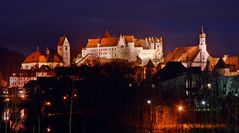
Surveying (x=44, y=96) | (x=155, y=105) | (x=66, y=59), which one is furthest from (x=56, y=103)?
(x=66, y=59)

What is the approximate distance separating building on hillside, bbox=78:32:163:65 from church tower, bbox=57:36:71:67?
2.36 meters

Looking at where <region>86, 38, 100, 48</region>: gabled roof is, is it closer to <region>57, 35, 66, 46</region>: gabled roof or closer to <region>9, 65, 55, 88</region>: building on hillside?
<region>57, 35, 66, 46</region>: gabled roof

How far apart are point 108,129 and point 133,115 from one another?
7.05ft

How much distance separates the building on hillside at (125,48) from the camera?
7962 centimetres

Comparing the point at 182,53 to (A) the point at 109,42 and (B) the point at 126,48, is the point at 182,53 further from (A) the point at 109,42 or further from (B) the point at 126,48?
(A) the point at 109,42

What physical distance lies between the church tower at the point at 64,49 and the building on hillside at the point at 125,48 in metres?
2.36

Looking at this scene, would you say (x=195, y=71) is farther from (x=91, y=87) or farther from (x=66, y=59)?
(x=66, y=59)

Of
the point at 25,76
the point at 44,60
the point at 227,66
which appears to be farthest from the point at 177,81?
the point at 44,60

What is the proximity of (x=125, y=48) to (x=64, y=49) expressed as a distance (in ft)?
31.1

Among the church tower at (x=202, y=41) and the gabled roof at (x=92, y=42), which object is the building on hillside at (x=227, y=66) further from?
the gabled roof at (x=92, y=42)

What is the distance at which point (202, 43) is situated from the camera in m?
72.8

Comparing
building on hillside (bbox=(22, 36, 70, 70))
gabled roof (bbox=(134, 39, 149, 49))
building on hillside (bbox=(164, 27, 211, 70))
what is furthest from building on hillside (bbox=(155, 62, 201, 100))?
gabled roof (bbox=(134, 39, 149, 49))

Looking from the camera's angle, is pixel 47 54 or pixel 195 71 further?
pixel 47 54

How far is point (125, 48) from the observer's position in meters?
80.4
